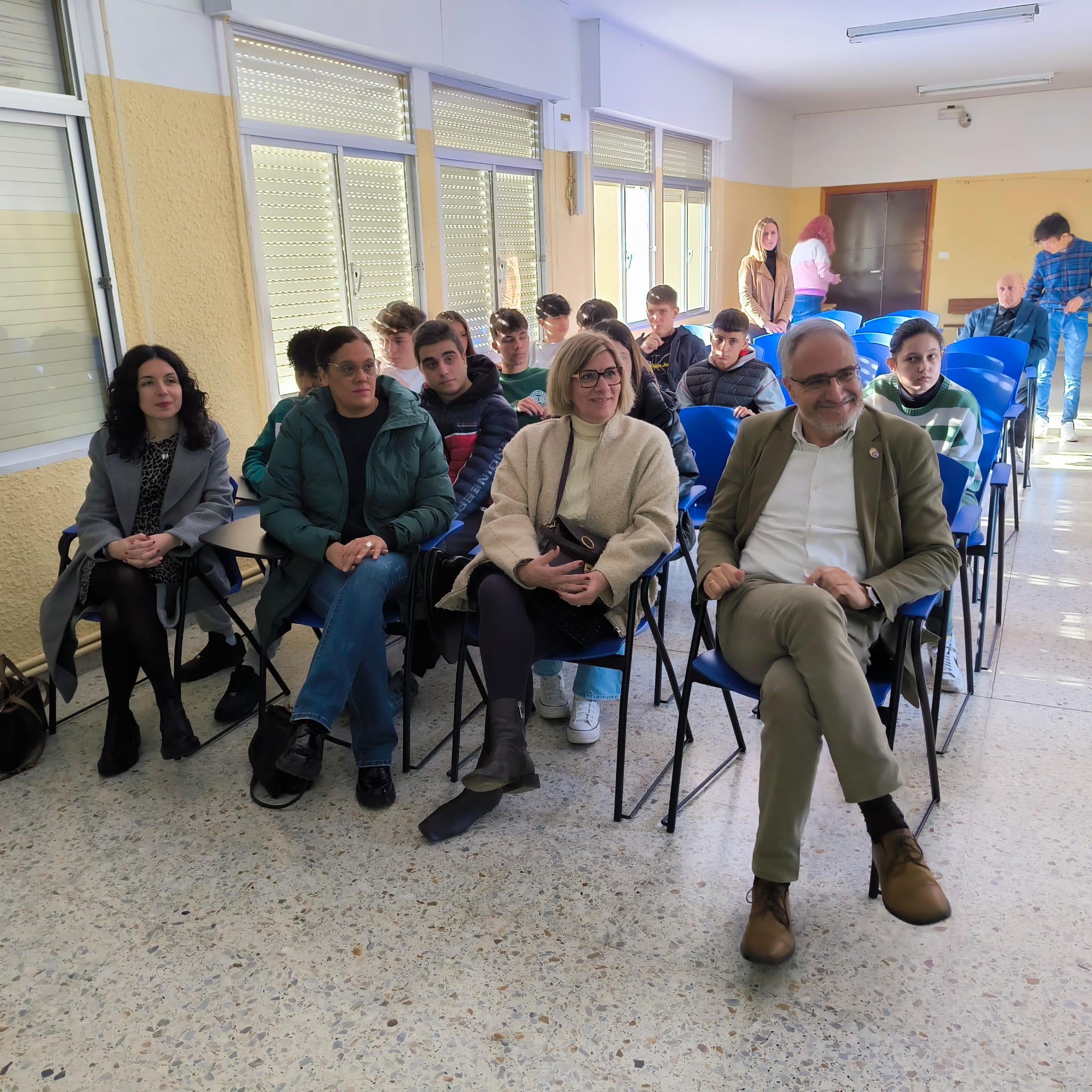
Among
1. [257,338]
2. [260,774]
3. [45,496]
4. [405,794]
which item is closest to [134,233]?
[257,338]

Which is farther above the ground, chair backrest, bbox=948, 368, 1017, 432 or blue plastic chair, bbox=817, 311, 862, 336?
blue plastic chair, bbox=817, 311, 862, 336

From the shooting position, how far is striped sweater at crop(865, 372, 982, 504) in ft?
9.66

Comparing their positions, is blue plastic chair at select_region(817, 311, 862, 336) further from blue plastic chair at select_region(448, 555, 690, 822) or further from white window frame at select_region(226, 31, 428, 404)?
blue plastic chair at select_region(448, 555, 690, 822)

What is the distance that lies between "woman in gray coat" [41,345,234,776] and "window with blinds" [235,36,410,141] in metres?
1.84

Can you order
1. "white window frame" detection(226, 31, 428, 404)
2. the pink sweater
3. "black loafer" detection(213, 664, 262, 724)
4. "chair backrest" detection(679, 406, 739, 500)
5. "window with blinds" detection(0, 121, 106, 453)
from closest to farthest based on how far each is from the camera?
1. "black loafer" detection(213, 664, 262, 724)
2. "window with blinds" detection(0, 121, 106, 453)
3. "chair backrest" detection(679, 406, 739, 500)
4. "white window frame" detection(226, 31, 428, 404)
5. the pink sweater

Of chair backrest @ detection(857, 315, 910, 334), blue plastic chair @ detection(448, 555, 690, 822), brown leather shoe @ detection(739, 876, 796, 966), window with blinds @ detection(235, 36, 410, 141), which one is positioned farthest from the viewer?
chair backrest @ detection(857, 315, 910, 334)

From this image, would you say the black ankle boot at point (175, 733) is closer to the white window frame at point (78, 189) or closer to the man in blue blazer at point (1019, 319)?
the white window frame at point (78, 189)

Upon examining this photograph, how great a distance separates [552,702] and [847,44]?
783 cm

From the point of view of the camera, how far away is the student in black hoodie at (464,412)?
3164 mm

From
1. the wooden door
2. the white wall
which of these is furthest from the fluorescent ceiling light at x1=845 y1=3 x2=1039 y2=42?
the wooden door

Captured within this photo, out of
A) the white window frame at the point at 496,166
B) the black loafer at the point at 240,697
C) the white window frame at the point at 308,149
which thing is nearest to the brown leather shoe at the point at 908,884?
the black loafer at the point at 240,697

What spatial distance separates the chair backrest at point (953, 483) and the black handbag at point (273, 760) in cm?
196

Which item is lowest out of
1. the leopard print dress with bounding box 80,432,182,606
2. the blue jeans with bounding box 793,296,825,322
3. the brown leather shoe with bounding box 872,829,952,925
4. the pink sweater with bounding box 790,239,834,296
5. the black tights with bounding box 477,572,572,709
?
the brown leather shoe with bounding box 872,829,952,925

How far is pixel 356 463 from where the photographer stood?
111 inches
